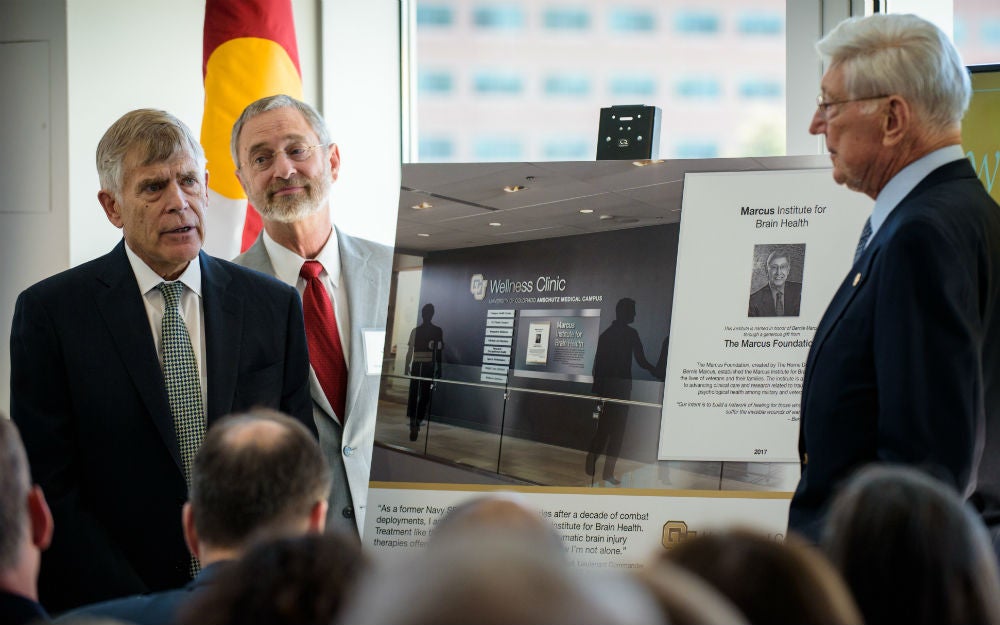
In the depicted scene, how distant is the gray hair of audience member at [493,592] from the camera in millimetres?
432

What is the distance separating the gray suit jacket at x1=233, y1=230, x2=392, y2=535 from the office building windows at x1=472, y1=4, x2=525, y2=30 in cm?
195

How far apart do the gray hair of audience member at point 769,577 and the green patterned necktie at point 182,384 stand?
1.89m

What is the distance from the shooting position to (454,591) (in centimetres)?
44

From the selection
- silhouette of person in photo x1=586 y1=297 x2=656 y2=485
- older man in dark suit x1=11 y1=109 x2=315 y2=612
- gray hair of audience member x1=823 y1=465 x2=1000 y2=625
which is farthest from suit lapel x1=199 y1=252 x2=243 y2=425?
gray hair of audience member x1=823 y1=465 x2=1000 y2=625

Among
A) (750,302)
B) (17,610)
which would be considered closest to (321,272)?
(750,302)

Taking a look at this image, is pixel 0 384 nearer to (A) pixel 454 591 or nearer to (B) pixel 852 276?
(B) pixel 852 276

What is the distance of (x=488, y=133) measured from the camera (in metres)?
4.74

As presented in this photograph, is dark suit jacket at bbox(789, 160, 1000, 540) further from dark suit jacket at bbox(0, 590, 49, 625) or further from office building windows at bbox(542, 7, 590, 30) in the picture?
office building windows at bbox(542, 7, 590, 30)

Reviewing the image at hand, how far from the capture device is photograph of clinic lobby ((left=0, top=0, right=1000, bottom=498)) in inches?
110

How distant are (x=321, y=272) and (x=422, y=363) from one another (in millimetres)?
521

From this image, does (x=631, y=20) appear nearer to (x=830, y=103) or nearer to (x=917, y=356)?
(x=830, y=103)

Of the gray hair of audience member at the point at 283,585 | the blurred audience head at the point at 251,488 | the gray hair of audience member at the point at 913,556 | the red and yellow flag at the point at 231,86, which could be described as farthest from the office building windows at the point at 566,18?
the gray hair of audience member at the point at 283,585

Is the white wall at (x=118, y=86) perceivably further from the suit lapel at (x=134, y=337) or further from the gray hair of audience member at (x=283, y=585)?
the gray hair of audience member at (x=283, y=585)

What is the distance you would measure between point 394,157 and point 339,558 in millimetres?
4127
